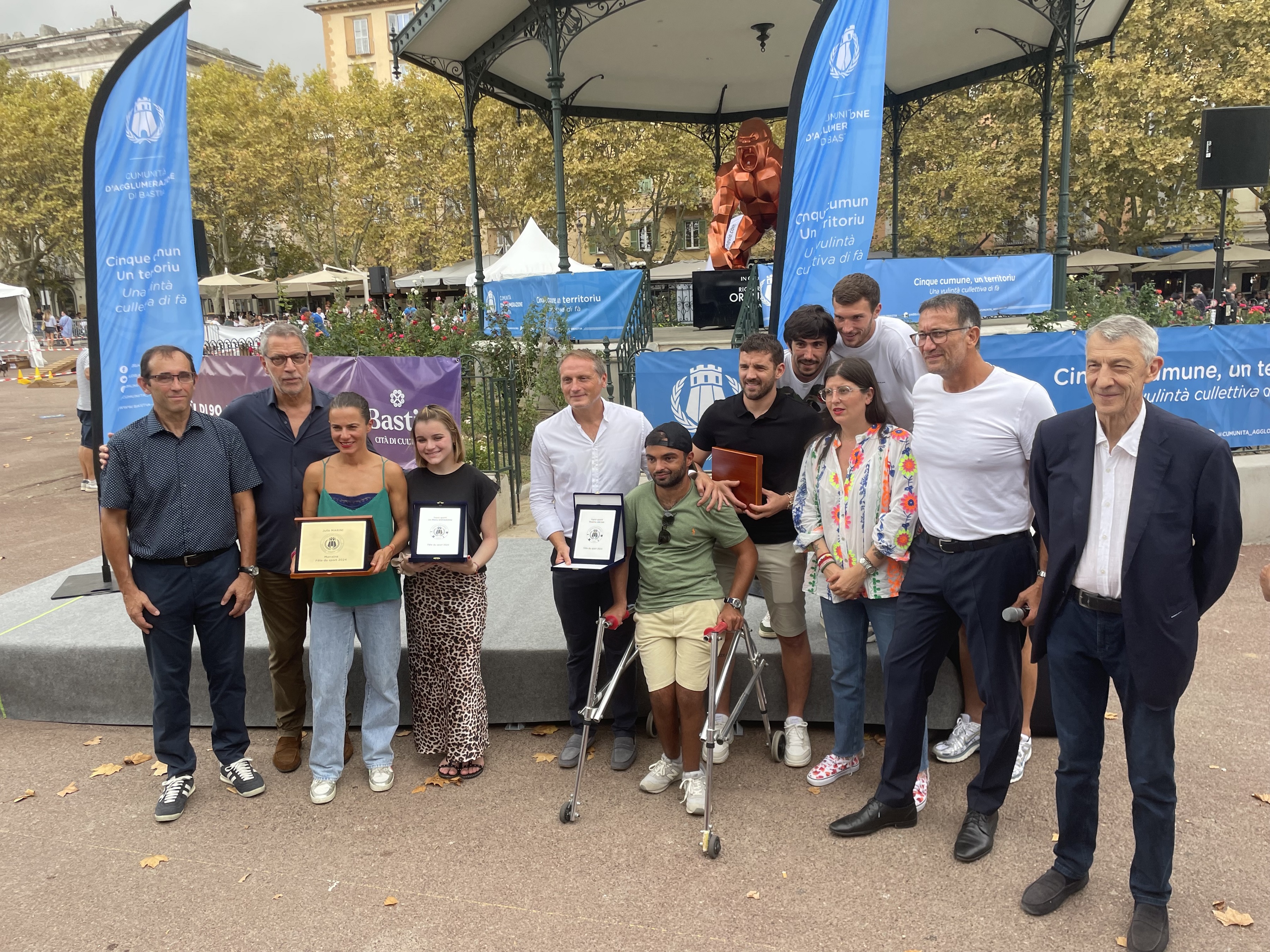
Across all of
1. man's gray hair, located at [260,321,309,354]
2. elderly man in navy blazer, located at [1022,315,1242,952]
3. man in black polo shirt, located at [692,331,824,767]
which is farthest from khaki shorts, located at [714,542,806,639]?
man's gray hair, located at [260,321,309,354]

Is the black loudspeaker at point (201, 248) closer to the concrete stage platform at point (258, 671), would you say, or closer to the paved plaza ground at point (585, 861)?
the concrete stage platform at point (258, 671)

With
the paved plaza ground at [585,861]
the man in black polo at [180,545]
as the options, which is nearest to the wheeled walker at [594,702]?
the paved plaza ground at [585,861]

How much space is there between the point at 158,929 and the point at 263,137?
44291 millimetres

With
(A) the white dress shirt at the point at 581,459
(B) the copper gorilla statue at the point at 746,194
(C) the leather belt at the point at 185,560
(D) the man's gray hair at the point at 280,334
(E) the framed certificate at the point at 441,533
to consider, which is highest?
(B) the copper gorilla statue at the point at 746,194

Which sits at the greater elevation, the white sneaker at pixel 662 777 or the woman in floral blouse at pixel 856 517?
the woman in floral blouse at pixel 856 517

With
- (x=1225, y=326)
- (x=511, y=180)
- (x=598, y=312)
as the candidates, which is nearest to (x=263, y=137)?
(x=511, y=180)

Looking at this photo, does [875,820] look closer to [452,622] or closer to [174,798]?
[452,622]

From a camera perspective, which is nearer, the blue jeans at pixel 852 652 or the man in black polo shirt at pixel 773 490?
the blue jeans at pixel 852 652

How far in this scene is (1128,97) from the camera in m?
27.4

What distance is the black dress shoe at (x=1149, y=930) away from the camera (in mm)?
2809

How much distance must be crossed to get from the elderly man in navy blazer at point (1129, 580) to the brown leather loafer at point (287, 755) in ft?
10.7

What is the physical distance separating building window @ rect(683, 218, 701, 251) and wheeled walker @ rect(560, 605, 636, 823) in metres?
50.6

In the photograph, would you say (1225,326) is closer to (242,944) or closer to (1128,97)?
(242,944)

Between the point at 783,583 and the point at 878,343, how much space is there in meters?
1.19
